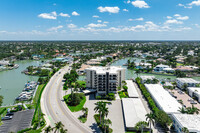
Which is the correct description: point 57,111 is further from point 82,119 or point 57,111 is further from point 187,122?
point 187,122

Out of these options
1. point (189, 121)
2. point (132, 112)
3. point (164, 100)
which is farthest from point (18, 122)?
point (164, 100)

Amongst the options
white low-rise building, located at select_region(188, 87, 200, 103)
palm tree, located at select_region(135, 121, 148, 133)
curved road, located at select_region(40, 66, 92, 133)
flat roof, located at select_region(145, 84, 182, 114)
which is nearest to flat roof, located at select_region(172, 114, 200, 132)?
flat roof, located at select_region(145, 84, 182, 114)

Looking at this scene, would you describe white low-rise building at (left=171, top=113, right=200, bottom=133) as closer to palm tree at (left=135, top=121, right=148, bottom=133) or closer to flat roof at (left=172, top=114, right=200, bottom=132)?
flat roof at (left=172, top=114, right=200, bottom=132)

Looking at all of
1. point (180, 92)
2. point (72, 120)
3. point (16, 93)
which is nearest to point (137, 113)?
point (72, 120)

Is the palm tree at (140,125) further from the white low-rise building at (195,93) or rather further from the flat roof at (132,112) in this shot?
the white low-rise building at (195,93)

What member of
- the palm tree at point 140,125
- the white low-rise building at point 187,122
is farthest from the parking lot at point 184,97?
the palm tree at point 140,125
